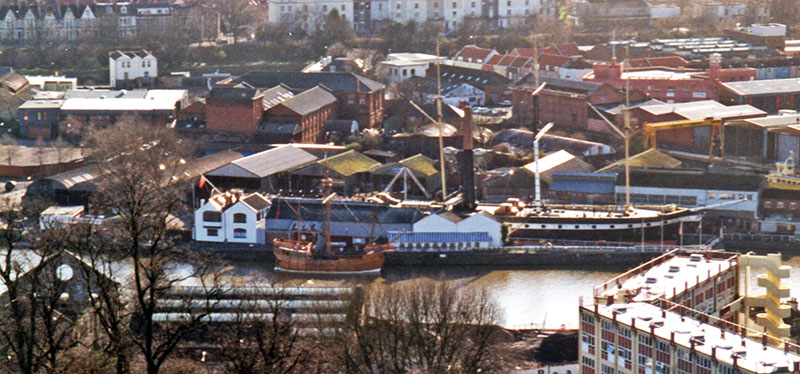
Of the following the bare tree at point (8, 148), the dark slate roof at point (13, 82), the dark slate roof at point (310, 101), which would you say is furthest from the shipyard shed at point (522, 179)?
the dark slate roof at point (13, 82)

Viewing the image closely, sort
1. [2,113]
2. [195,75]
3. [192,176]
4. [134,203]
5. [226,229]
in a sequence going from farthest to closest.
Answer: [195,75] < [2,113] < [192,176] < [226,229] < [134,203]

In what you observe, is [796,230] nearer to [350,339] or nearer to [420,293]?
[420,293]

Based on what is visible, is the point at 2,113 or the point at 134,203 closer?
the point at 134,203

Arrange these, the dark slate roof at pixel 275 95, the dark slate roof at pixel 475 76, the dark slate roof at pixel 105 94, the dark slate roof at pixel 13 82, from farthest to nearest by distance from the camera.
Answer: the dark slate roof at pixel 475 76 → the dark slate roof at pixel 13 82 → the dark slate roof at pixel 105 94 → the dark slate roof at pixel 275 95

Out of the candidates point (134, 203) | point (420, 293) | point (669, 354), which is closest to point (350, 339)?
point (420, 293)

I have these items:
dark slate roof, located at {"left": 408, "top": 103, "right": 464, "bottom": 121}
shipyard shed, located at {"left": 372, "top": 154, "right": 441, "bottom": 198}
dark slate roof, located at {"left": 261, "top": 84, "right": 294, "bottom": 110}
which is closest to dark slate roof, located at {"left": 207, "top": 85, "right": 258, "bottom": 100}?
dark slate roof, located at {"left": 261, "top": 84, "right": 294, "bottom": 110}

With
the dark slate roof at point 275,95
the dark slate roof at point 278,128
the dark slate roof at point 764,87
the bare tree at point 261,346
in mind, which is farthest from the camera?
the dark slate roof at point 764,87

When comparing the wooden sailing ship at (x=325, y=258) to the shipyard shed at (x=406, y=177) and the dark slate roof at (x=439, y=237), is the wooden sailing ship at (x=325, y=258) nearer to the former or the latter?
the dark slate roof at (x=439, y=237)
